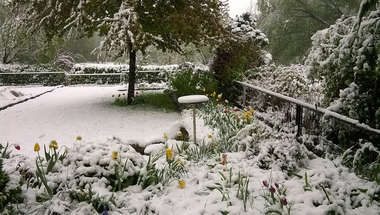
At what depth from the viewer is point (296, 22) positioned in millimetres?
21891

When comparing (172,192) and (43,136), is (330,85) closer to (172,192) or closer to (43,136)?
(172,192)

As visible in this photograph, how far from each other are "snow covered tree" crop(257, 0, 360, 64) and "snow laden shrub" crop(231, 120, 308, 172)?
740 inches

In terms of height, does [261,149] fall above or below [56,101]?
above

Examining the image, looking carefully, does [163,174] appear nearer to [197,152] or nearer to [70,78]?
[197,152]

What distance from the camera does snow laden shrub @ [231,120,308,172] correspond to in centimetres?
366

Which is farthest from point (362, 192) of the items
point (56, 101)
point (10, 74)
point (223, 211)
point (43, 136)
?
point (10, 74)

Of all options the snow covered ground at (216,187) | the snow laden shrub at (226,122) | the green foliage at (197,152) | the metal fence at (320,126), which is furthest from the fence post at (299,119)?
the green foliage at (197,152)

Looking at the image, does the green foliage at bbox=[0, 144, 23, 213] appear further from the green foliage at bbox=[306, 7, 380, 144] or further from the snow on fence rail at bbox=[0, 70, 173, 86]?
the snow on fence rail at bbox=[0, 70, 173, 86]

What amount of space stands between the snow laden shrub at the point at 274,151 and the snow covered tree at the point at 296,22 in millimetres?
18788

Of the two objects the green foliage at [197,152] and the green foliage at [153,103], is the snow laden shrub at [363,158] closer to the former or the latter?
the green foliage at [197,152]

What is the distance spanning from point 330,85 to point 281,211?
2.88 m

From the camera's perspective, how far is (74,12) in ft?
26.4

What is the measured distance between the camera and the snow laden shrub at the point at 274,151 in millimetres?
3656

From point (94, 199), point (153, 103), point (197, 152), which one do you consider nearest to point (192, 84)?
point (153, 103)
